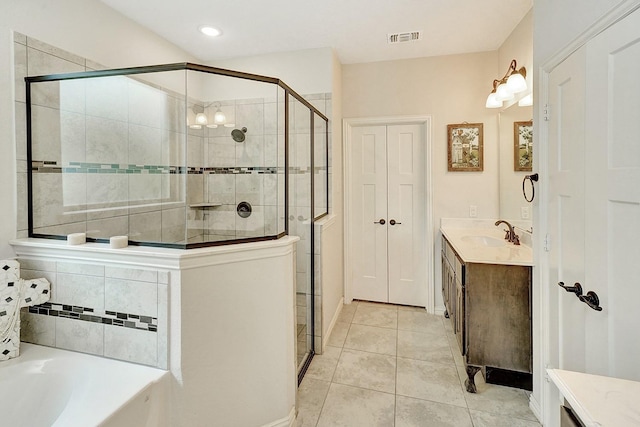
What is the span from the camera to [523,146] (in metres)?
2.62

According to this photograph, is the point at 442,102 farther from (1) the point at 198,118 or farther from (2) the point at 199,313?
(2) the point at 199,313

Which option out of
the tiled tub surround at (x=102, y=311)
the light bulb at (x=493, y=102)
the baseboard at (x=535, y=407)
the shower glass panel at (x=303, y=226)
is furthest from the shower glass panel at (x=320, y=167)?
the baseboard at (x=535, y=407)

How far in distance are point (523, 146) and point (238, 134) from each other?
2499 millimetres

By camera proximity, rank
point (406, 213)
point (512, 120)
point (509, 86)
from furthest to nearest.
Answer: point (406, 213) → point (512, 120) → point (509, 86)

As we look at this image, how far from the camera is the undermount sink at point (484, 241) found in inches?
106

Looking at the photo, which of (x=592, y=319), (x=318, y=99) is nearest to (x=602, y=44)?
(x=592, y=319)

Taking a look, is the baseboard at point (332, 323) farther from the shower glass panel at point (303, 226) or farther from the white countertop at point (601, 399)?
the white countertop at point (601, 399)

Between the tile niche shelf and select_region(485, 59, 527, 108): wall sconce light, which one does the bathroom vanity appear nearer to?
select_region(485, 59, 527, 108): wall sconce light

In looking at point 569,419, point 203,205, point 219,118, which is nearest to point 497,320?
point 569,419

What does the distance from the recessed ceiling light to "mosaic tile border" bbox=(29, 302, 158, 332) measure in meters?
2.36

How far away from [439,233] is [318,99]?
6.36ft

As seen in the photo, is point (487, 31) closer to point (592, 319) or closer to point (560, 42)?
point (560, 42)

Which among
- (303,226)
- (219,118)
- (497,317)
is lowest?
(497,317)

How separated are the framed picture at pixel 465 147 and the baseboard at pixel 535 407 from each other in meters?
2.11
